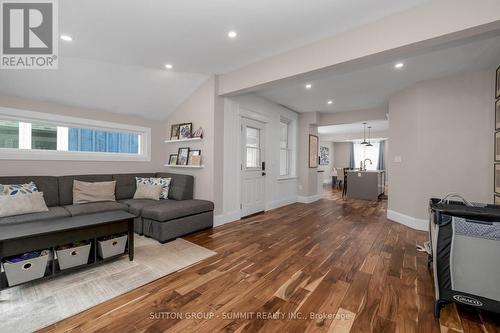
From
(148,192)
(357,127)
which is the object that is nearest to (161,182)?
(148,192)

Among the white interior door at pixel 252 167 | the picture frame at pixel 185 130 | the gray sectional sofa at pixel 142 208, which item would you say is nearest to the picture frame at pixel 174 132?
the picture frame at pixel 185 130

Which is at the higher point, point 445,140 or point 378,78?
point 378,78

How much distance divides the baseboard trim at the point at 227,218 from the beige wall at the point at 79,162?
1806 mm

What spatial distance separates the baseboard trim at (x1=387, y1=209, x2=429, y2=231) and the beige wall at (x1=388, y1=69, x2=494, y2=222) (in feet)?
0.14

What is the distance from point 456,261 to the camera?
1.60 m

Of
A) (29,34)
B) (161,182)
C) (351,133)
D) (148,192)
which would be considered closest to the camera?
(29,34)

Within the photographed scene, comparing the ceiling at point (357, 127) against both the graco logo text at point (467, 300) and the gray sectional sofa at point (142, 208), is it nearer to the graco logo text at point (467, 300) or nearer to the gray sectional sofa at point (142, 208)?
the gray sectional sofa at point (142, 208)

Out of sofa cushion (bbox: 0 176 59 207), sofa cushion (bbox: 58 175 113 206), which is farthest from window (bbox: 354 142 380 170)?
sofa cushion (bbox: 0 176 59 207)

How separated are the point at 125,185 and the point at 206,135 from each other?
174 cm

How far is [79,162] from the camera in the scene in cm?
369

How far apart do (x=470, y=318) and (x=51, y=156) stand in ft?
17.2

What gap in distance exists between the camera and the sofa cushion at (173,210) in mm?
3008

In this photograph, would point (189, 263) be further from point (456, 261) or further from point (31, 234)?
point (456, 261)

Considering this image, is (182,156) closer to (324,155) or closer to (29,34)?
(29,34)
